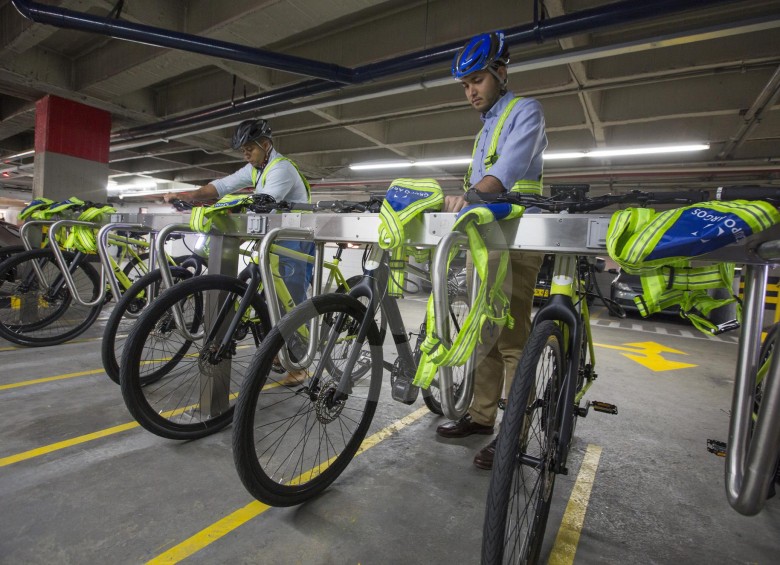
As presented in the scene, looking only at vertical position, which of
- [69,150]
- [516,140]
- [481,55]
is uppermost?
[69,150]

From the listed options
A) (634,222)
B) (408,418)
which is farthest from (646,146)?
(634,222)

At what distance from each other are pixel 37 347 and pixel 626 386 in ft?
17.7

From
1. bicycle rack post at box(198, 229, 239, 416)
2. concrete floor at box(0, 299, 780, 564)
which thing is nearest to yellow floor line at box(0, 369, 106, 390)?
concrete floor at box(0, 299, 780, 564)

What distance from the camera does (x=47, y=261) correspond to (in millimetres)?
3734

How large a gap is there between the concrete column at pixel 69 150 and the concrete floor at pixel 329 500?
4.23 metres

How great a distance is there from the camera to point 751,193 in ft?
3.35

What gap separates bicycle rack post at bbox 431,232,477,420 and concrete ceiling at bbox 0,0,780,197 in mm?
2892

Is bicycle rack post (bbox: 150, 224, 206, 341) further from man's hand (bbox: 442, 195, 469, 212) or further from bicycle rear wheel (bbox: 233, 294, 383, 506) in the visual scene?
man's hand (bbox: 442, 195, 469, 212)

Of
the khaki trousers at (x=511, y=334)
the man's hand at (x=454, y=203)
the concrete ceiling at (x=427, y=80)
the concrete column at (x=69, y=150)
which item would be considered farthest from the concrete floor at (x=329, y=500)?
the concrete column at (x=69, y=150)

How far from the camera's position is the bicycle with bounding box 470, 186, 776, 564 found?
3.74 feet

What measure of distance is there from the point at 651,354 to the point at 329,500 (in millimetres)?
5124

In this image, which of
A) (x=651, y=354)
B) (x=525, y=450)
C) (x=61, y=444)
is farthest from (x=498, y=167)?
(x=651, y=354)

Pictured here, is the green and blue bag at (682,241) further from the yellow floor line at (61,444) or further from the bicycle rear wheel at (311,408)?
the yellow floor line at (61,444)

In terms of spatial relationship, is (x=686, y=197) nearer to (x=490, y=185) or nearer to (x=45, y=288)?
(x=490, y=185)
